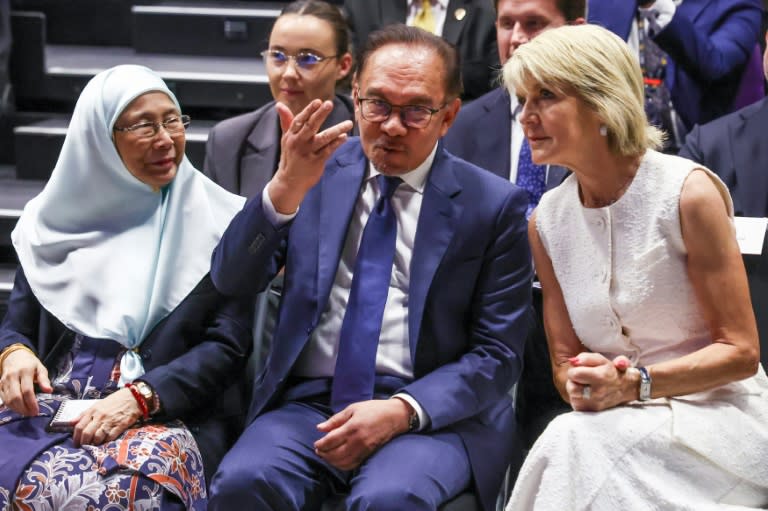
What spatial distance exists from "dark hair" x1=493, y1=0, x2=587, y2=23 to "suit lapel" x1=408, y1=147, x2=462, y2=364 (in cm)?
106

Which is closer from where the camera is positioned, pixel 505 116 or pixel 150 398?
pixel 150 398

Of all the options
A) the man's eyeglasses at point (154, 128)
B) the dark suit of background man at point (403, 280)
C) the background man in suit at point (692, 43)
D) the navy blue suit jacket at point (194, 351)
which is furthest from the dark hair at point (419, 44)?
the background man in suit at point (692, 43)

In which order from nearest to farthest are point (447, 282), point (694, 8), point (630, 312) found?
point (630, 312) → point (447, 282) → point (694, 8)

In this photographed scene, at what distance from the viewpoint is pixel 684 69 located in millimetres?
3984

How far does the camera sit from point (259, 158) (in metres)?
3.71

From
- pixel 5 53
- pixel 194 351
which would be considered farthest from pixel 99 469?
pixel 5 53

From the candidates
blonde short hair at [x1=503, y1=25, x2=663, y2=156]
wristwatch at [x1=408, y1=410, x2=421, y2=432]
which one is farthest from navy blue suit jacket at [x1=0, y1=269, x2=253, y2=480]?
blonde short hair at [x1=503, y1=25, x2=663, y2=156]

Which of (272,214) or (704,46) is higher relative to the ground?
(704,46)

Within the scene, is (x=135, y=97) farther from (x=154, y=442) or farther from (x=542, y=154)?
(x=542, y=154)

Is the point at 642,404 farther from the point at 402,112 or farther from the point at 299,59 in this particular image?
the point at 299,59

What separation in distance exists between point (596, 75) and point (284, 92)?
1.54 meters

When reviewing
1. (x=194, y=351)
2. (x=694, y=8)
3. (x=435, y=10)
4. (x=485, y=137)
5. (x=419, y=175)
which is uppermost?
(x=694, y=8)

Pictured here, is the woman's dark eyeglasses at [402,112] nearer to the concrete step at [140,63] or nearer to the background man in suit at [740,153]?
the background man in suit at [740,153]

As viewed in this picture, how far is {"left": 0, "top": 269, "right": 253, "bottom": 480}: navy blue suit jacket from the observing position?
277cm
